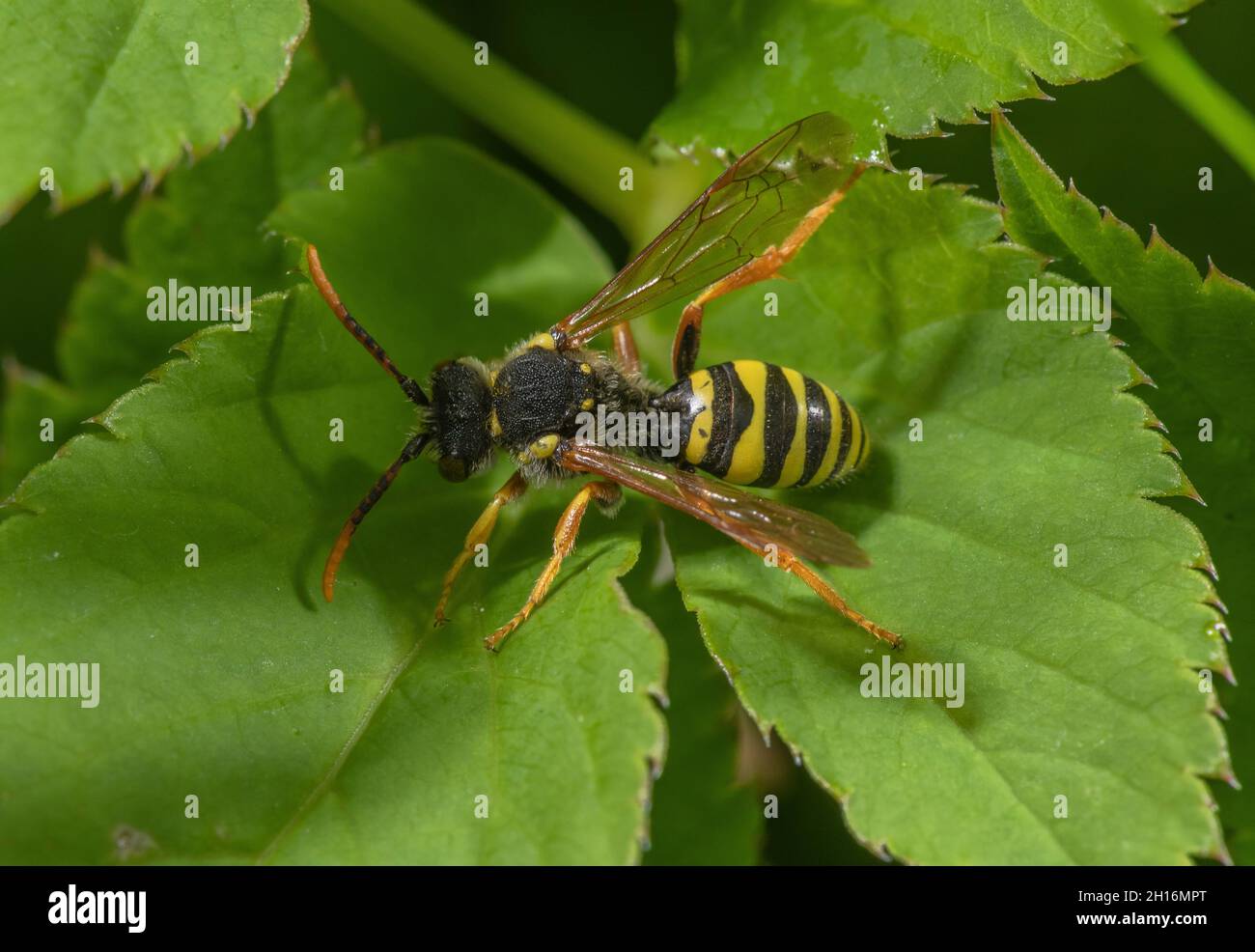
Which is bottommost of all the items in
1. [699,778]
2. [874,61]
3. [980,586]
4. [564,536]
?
[699,778]

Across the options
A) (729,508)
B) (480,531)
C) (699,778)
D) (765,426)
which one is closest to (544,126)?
(765,426)

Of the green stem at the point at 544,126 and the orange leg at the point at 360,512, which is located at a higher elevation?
the green stem at the point at 544,126

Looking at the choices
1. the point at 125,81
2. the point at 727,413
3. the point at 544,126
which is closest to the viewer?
the point at 125,81

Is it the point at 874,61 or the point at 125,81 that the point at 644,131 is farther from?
the point at 125,81

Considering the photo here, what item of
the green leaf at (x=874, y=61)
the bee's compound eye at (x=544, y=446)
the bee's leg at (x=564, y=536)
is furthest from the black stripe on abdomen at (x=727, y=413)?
the green leaf at (x=874, y=61)

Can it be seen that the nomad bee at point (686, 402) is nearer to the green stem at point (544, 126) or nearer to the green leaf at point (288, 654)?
the green leaf at point (288, 654)

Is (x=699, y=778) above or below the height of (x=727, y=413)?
below

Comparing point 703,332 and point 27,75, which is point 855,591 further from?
point 27,75
